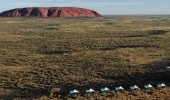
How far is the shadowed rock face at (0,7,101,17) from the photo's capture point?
17512cm

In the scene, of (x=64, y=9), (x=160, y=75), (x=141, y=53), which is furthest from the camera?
(x=64, y=9)

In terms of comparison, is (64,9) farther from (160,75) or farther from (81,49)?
(160,75)

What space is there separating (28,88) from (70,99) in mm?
5268

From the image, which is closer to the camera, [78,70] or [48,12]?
[78,70]

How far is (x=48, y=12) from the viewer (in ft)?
584

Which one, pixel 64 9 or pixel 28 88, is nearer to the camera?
pixel 28 88

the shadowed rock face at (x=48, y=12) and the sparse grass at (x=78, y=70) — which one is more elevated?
the sparse grass at (x=78, y=70)

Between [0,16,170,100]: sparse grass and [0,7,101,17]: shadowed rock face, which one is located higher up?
[0,16,170,100]: sparse grass

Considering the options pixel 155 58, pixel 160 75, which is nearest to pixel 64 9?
pixel 155 58

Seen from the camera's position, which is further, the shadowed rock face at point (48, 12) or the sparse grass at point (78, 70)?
the shadowed rock face at point (48, 12)

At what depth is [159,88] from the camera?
91.2 feet

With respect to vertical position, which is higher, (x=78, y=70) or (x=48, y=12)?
(x=78, y=70)

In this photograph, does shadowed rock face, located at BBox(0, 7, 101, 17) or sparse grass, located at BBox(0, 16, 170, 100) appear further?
shadowed rock face, located at BBox(0, 7, 101, 17)

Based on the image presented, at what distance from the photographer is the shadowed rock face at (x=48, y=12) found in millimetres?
175125
